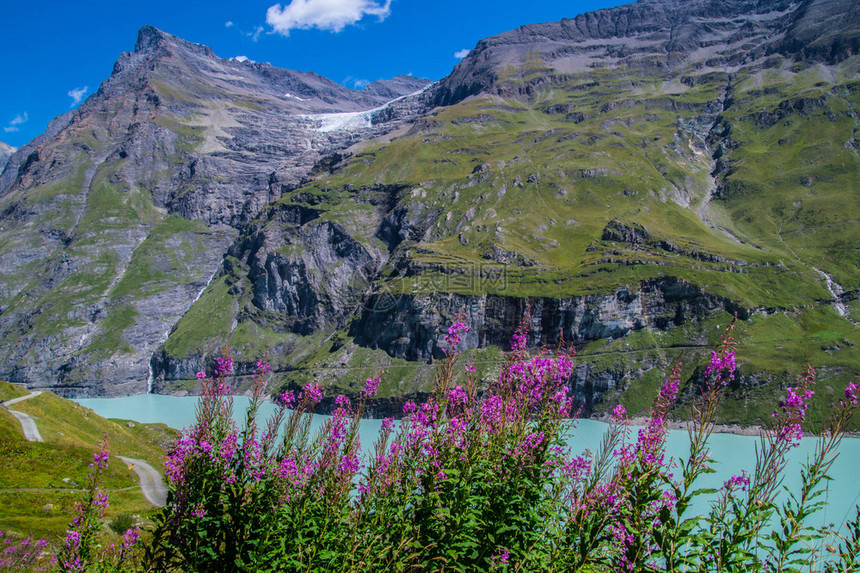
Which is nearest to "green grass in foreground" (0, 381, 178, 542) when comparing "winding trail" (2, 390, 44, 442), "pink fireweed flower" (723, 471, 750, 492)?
"winding trail" (2, 390, 44, 442)

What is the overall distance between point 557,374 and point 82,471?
53798mm

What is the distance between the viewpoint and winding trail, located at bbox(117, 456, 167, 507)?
4482cm

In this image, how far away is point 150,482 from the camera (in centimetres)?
5053

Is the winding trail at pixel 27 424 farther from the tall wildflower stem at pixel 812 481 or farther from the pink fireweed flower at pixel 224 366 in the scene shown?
the tall wildflower stem at pixel 812 481

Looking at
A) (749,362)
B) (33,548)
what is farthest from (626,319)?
(33,548)

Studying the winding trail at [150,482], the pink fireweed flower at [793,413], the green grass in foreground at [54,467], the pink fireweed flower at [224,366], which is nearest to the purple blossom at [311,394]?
the pink fireweed flower at [224,366]

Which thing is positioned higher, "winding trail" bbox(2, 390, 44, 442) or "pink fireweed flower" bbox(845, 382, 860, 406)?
"pink fireweed flower" bbox(845, 382, 860, 406)

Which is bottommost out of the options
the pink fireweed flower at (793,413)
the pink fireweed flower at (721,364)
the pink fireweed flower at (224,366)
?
the pink fireweed flower at (224,366)

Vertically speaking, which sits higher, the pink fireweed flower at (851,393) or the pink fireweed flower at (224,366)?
the pink fireweed flower at (851,393)

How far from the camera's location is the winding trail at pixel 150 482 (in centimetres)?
4482

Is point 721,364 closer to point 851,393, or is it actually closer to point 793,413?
point 793,413

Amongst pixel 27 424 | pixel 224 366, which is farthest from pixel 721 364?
pixel 27 424

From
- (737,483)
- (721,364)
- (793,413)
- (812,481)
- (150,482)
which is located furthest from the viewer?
(150,482)

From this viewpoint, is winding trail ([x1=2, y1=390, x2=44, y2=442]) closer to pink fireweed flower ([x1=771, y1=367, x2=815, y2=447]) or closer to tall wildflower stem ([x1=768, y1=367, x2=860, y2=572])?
tall wildflower stem ([x1=768, y1=367, x2=860, y2=572])
